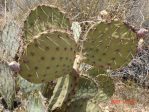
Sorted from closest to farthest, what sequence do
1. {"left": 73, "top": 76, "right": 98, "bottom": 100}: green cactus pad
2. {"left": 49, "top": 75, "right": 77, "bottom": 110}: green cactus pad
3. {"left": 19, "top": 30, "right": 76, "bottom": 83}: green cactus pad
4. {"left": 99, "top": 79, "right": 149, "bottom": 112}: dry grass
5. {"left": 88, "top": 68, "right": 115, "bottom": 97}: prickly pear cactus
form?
{"left": 19, "top": 30, "right": 76, "bottom": 83}: green cactus pad → {"left": 49, "top": 75, "right": 77, "bottom": 110}: green cactus pad → {"left": 73, "top": 76, "right": 98, "bottom": 100}: green cactus pad → {"left": 88, "top": 68, "right": 115, "bottom": 97}: prickly pear cactus → {"left": 99, "top": 79, "right": 149, "bottom": 112}: dry grass

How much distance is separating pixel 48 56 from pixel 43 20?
25 cm

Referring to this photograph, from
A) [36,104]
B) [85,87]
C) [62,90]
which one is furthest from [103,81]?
[36,104]

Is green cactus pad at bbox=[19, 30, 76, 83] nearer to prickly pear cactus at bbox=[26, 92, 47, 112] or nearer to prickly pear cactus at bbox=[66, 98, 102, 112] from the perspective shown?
prickly pear cactus at bbox=[26, 92, 47, 112]

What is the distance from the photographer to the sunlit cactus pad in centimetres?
295

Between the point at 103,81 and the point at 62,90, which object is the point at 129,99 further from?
the point at 62,90

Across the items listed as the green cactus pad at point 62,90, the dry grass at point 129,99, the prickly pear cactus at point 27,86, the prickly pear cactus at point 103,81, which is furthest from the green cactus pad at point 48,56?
the dry grass at point 129,99

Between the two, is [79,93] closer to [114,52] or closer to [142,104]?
[114,52]

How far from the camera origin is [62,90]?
123 inches

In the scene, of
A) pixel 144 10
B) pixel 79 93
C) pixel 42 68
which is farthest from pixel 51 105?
pixel 144 10

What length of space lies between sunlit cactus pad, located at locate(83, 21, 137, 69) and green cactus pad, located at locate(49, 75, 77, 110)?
17cm

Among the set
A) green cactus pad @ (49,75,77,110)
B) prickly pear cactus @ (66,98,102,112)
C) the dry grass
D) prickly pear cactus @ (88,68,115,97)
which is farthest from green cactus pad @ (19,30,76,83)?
the dry grass

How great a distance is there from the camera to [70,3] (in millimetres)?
7629

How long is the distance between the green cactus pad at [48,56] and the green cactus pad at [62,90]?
0.42ft

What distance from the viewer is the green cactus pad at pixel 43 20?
2.96 metres
